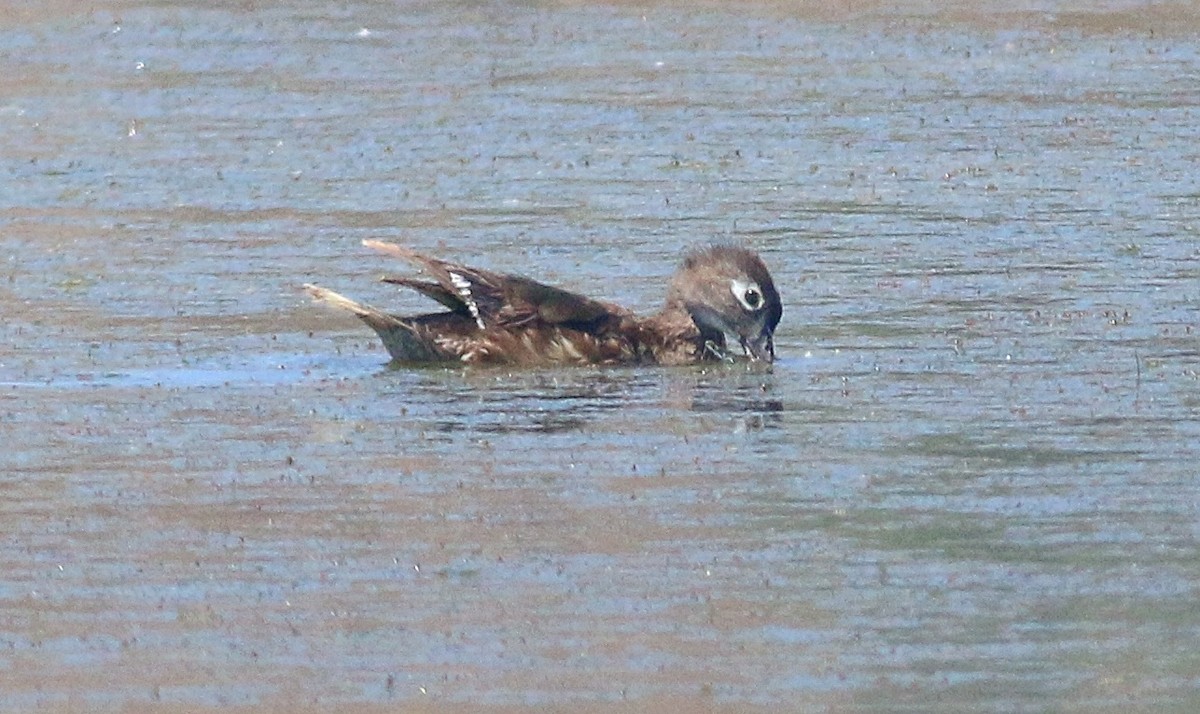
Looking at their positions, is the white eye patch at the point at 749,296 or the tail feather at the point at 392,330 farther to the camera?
the white eye patch at the point at 749,296

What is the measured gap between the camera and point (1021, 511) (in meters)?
8.58

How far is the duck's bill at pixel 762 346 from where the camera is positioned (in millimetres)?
11422

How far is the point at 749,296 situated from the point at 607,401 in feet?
3.48

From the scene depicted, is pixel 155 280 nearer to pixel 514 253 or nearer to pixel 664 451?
pixel 514 253

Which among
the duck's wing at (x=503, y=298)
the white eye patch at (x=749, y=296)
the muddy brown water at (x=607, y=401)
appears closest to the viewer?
the muddy brown water at (x=607, y=401)

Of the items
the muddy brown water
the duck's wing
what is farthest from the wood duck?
the muddy brown water

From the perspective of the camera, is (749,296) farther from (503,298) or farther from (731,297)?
(503,298)

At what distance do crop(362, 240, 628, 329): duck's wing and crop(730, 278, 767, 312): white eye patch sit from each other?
49 centimetres

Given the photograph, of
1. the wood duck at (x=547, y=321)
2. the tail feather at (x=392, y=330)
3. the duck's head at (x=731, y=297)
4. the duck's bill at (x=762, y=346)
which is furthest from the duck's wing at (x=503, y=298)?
the duck's bill at (x=762, y=346)

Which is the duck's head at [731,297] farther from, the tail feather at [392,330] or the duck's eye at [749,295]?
the tail feather at [392,330]

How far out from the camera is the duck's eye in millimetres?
11398

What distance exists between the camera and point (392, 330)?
1134 centimetres

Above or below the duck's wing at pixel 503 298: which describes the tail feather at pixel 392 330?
below

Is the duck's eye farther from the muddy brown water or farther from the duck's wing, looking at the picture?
the duck's wing
